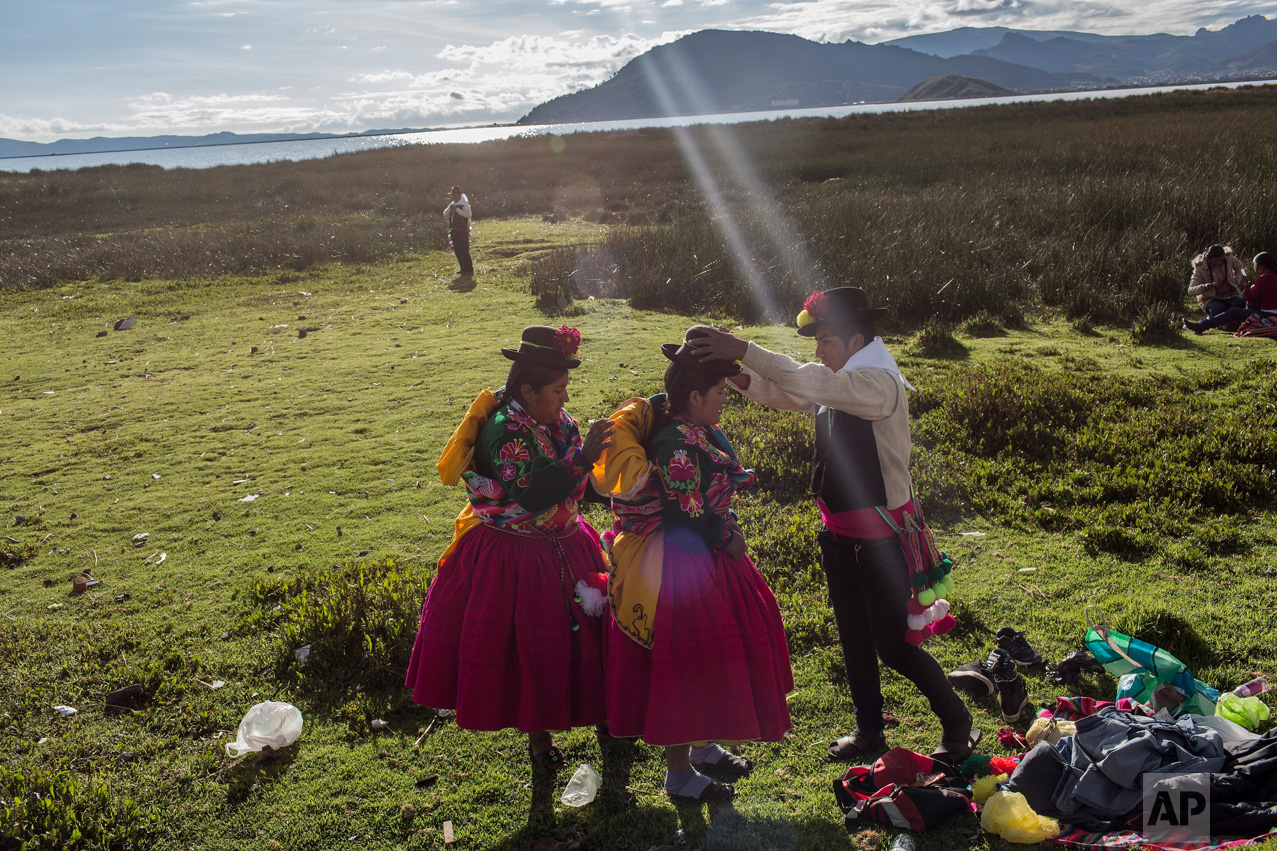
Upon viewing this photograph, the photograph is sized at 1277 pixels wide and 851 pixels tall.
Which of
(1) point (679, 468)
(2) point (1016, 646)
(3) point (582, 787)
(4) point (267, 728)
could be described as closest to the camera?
(1) point (679, 468)

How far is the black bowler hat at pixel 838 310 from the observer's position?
3.23 metres

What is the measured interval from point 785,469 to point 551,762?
406 centimetres

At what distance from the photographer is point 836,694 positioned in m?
4.23

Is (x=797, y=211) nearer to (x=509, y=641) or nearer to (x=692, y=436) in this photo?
(x=692, y=436)

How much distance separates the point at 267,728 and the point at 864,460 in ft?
11.3

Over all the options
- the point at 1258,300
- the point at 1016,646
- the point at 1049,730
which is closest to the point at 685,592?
the point at 1049,730

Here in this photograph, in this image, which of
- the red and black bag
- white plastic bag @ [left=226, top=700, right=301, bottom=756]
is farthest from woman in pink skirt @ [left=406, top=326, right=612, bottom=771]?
the red and black bag

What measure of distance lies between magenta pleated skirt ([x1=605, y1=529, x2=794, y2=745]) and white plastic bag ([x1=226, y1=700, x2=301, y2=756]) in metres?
2.01

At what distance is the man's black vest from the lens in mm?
3242

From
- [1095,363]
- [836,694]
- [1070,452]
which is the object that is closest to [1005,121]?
[1095,363]

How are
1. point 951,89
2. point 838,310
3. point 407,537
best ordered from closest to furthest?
point 838,310, point 407,537, point 951,89

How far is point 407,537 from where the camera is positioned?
253 inches

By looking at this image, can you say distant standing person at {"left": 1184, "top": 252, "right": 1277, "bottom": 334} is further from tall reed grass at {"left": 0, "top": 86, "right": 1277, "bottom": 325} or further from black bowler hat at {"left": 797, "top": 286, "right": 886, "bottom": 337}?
black bowler hat at {"left": 797, "top": 286, "right": 886, "bottom": 337}

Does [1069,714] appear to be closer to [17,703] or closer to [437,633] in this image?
[437,633]
